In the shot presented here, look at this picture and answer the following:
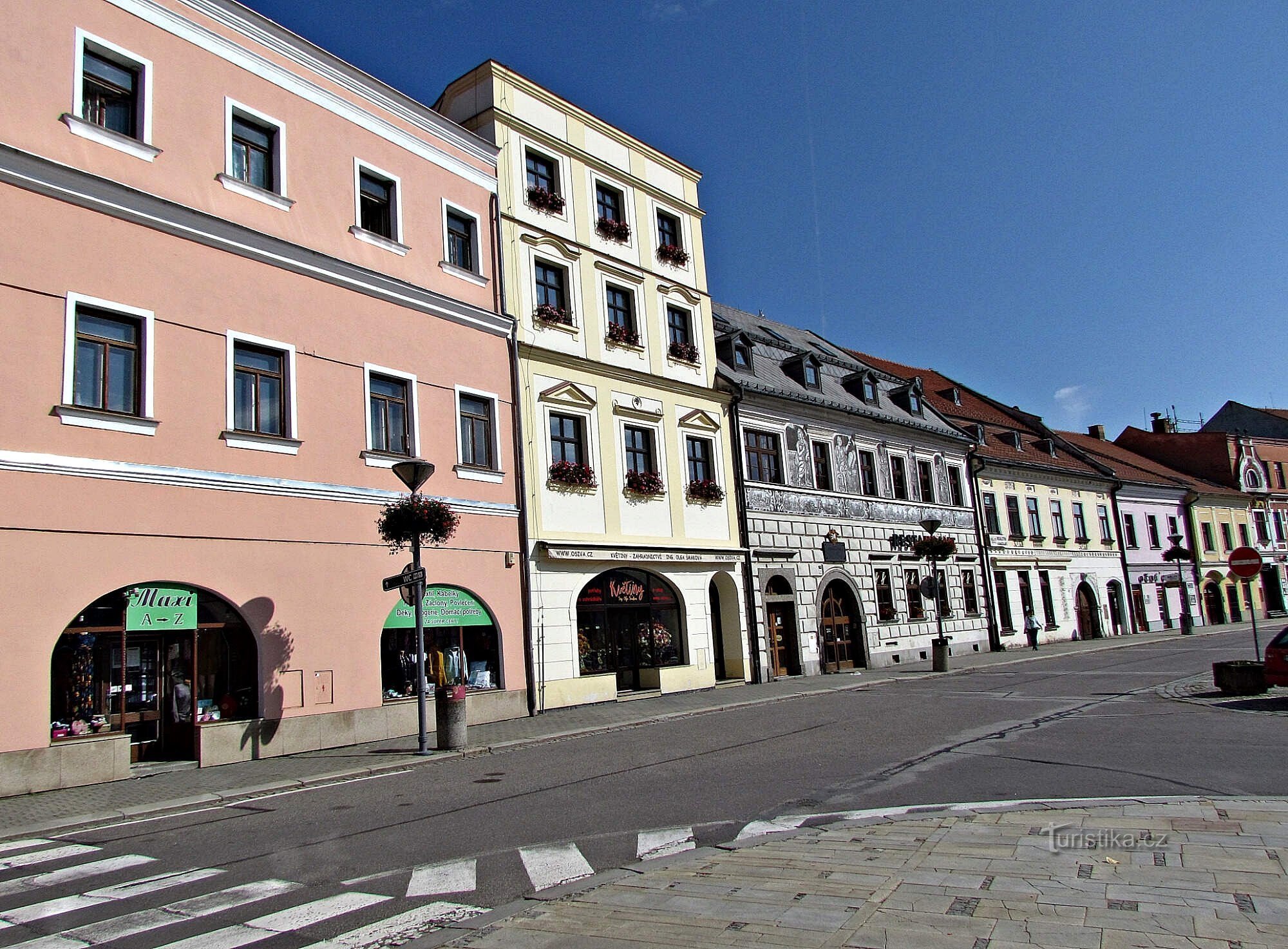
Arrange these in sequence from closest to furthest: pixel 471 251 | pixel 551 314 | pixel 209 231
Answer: pixel 209 231, pixel 471 251, pixel 551 314

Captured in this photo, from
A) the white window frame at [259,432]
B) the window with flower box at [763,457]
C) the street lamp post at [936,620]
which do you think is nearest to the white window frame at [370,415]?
the white window frame at [259,432]

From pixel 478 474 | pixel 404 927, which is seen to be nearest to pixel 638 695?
pixel 478 474

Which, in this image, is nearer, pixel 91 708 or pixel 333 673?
pixel 91 708

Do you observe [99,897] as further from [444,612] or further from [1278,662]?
[1278,662]

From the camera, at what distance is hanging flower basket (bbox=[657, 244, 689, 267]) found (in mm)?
26047

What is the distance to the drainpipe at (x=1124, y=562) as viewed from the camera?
45.6 m

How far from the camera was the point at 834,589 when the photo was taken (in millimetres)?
29375

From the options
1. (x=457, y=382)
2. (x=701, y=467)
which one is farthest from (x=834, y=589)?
(x=457, y=382)

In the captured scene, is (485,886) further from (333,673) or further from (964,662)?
Answer: (964,662)

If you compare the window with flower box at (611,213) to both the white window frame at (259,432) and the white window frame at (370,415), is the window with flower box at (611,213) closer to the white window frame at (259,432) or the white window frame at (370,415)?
the white window frame at (370,415)

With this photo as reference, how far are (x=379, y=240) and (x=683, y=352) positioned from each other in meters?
10.0

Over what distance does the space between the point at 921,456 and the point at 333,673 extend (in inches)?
997

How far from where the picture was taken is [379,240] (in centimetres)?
1791

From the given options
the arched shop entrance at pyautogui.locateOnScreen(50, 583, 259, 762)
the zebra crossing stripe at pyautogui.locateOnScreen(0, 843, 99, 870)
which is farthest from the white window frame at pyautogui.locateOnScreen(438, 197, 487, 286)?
the zebra crossing stripe at pyautogui.locateOnScreen(0, 843, 99, 870)
